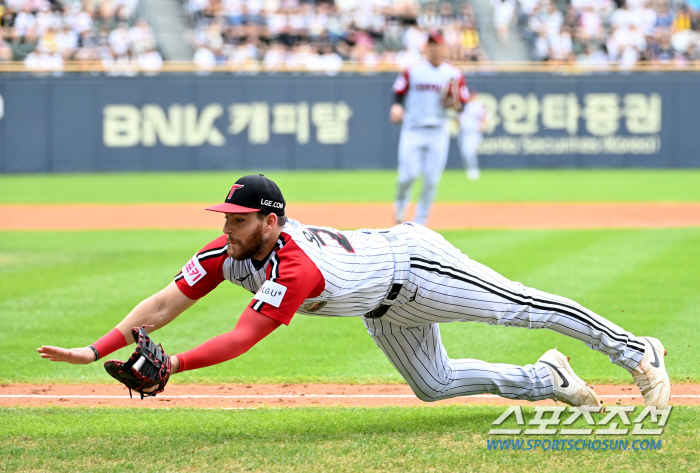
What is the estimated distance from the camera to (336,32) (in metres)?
24.7

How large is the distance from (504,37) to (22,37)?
43.2 feet

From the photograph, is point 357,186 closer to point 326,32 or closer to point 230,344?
point 326,32

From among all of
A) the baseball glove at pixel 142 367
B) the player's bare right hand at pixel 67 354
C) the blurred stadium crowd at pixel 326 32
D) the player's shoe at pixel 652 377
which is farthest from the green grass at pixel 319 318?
the blurred stadium crowd at pixel 326 32

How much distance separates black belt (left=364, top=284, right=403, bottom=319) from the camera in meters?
4.13

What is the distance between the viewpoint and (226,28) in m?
24.7

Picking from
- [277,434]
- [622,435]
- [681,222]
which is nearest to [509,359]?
[622,435]

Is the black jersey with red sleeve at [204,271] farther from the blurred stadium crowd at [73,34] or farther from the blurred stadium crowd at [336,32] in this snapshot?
the blurred stadium crowd at [73,34]

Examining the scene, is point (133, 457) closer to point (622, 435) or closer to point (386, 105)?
point (622, 435)

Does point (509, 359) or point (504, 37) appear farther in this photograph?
point (504, 37)

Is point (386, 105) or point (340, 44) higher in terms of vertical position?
point (340, 44)

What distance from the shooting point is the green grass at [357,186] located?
58.2 feet

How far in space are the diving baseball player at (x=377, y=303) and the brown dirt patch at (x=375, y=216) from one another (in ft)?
28.4

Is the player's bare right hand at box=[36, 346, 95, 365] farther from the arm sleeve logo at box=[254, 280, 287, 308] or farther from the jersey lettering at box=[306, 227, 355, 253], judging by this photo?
the jersey lettering at box=[306, 227, 355, 253]

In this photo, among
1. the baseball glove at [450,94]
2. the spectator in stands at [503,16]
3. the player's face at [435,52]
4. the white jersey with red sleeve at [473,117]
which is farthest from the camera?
the spectator in stands at [503,16]
